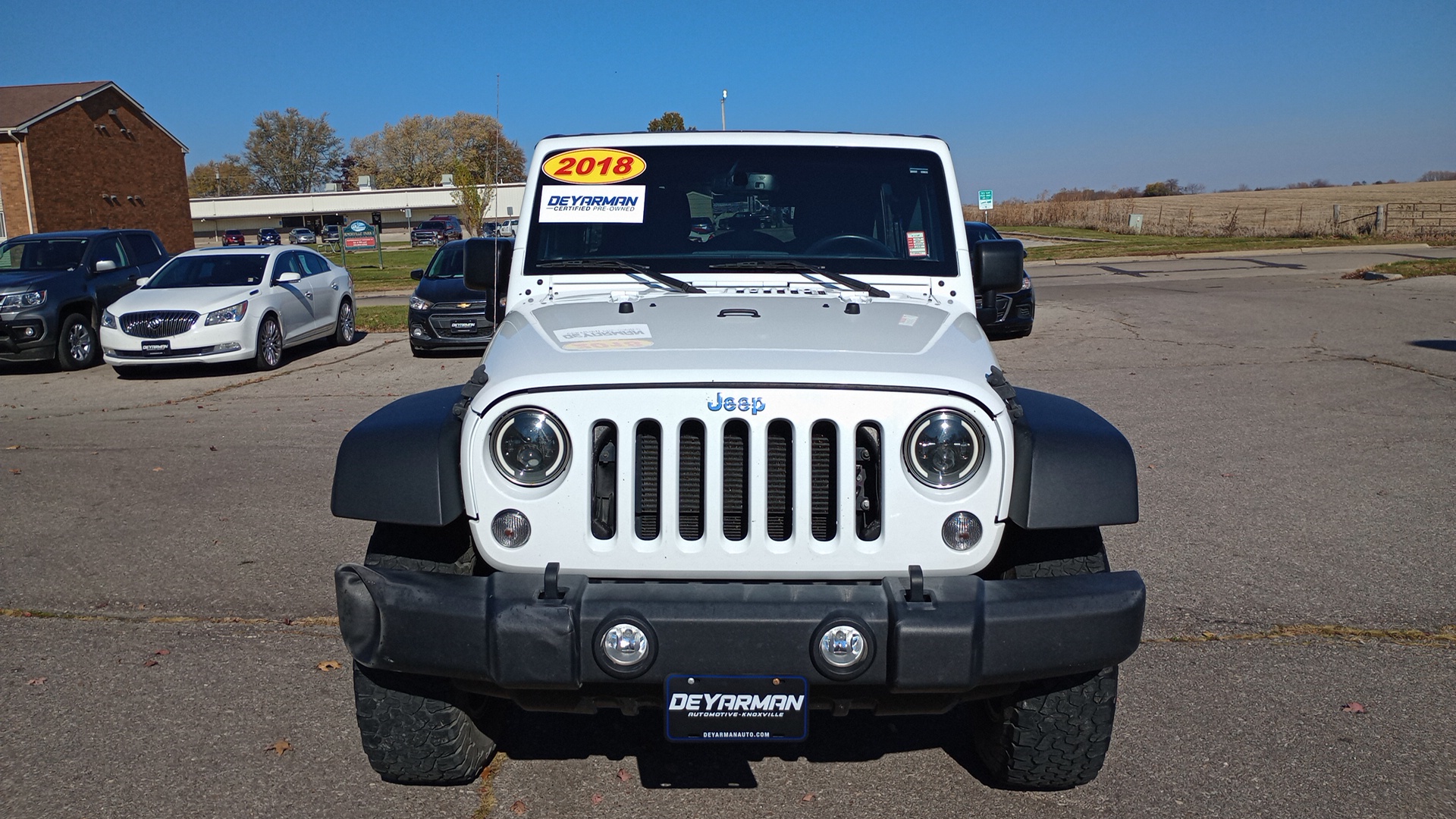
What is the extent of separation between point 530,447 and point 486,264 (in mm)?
1738

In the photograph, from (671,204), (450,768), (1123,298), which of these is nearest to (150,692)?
(450,768)

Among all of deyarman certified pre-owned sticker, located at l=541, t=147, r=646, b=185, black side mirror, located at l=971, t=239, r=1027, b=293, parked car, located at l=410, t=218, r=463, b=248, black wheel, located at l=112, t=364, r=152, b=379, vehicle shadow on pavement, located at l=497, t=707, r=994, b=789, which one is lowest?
vehicle shadow on pavement, located at l=497, t=707, r=994, b=789

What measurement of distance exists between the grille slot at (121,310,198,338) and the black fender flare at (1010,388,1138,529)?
39.7 ft

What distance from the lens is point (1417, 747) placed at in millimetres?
3418

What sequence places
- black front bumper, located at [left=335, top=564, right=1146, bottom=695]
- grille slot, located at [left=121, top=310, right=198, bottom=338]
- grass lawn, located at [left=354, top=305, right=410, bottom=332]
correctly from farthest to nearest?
1. grass lawn, located at [left=354, top=305, right=410, bottom=332]
2. grille slot, located at [left=121, top=310, right=198, bottom=338]
3. black front bumper, located at [left=335, top=564, right=1146, bottom=695]

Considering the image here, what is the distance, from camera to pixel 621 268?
4.05 m

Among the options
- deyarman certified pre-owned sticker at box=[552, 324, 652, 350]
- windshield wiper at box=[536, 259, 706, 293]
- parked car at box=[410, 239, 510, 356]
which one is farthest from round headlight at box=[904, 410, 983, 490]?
parked car at box=[410, 239, 510, 356]

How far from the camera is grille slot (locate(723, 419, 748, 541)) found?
279cm

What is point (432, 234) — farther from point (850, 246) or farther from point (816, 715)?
point (816, 715)

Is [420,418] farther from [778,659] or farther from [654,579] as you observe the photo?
[778,659]

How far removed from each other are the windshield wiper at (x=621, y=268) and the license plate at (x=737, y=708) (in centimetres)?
172

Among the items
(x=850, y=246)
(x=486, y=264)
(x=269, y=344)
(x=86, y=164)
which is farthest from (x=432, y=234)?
(x=850, y=246)

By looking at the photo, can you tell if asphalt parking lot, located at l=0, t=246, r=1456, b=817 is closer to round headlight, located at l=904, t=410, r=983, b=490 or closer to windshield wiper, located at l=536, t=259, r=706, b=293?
round headlight, located at l=904, t=410, r=983, b=490

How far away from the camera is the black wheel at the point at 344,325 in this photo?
15.7 meters
